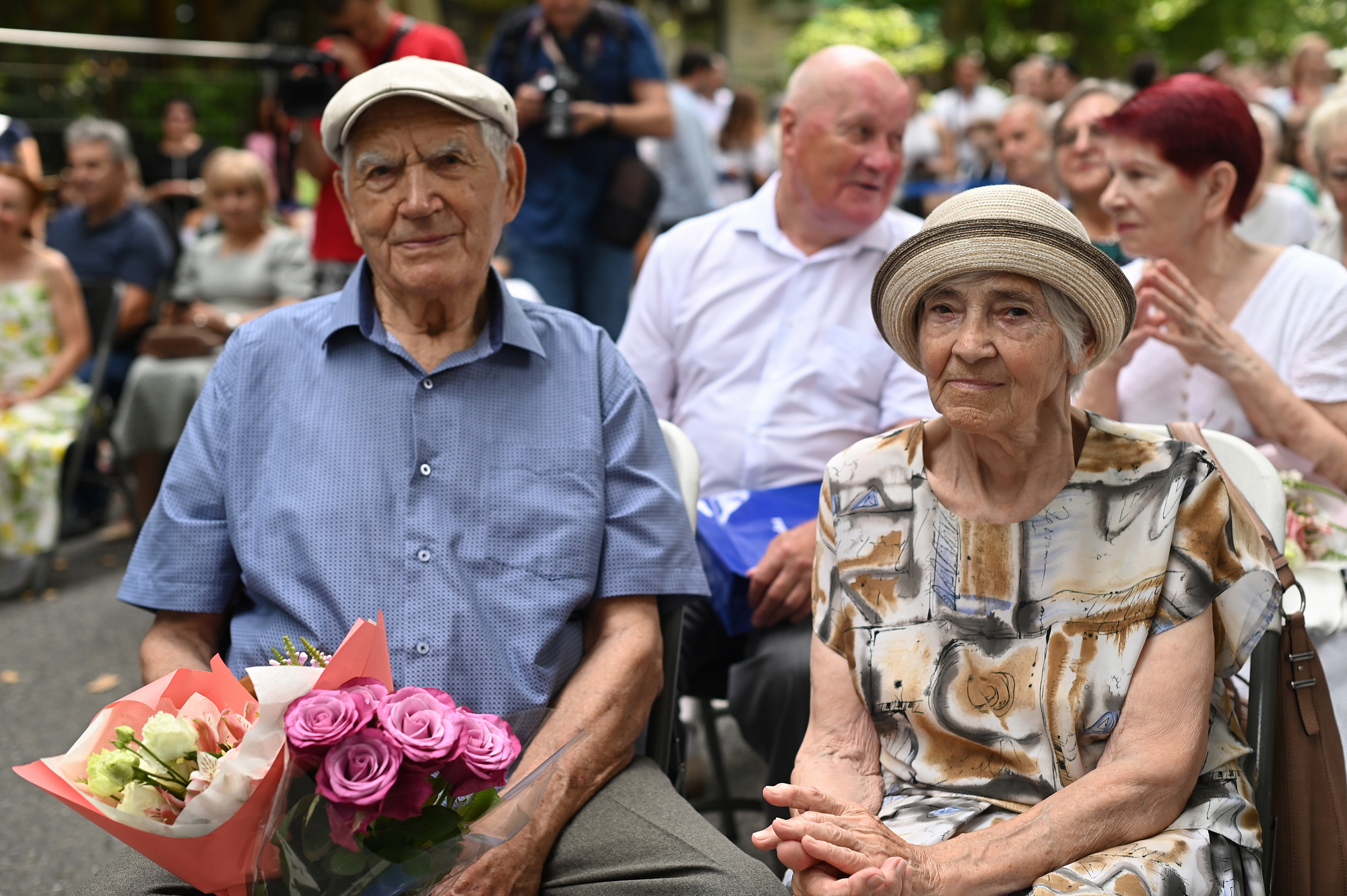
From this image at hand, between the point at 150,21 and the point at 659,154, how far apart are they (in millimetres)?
12147

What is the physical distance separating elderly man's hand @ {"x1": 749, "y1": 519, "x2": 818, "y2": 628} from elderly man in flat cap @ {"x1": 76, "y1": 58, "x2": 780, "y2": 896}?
39 centimetres

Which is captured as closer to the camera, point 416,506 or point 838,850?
point 838,850

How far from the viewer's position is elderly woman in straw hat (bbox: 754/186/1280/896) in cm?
187

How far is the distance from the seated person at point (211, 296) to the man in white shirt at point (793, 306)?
339 centimetres

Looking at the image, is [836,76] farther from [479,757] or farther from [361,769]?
[361,769]

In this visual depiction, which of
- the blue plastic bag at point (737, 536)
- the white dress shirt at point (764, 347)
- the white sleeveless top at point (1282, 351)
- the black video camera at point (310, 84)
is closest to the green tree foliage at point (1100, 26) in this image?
the black video camera at point (310, 84)

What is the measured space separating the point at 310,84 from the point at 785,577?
2.85 metres

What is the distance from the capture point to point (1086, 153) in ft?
14.2

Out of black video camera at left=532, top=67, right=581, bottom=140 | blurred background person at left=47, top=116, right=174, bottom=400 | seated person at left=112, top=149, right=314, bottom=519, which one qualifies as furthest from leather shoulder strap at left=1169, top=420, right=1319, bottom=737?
blurred background person at left=47, top=116, right=174, bottom=400

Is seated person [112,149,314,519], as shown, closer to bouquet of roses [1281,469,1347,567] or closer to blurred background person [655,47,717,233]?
blurred background person [655,47,717,233]

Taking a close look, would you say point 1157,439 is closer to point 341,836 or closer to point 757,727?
point 757,727

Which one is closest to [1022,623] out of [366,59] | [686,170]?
[366,59]

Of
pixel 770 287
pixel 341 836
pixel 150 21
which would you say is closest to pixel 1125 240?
pixel 770 287

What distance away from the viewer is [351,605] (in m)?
2.26
